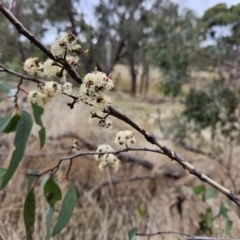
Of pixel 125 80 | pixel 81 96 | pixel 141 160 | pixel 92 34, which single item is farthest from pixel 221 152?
pixel 125 80

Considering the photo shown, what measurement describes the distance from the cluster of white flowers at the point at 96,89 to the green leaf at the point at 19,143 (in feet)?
0.86

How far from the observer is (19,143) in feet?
1.73

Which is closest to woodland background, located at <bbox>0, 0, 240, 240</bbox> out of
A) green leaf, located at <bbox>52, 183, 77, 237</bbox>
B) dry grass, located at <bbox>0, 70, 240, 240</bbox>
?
dry grass, located at <bbox>0, 70, 240, 240</bbox>

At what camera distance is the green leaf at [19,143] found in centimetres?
50

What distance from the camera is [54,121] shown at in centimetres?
208

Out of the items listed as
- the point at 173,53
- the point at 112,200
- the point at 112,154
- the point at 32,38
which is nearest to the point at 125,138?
the point at 112,154

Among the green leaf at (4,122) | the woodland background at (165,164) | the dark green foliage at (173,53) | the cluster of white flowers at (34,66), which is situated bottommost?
the cluster of white flowers at (34,66)

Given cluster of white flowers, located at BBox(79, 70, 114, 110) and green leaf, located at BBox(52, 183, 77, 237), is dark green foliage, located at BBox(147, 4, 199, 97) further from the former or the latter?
cluster of white flowers, located at BBox(79, 70, 114, 110)

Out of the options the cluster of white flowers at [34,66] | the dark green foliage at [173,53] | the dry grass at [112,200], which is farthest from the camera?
the dark green foliage at [173,53]

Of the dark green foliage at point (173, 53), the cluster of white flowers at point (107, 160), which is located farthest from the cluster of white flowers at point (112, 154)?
the dark green foliage at point (173, 53)

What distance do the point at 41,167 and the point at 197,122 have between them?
1.02m

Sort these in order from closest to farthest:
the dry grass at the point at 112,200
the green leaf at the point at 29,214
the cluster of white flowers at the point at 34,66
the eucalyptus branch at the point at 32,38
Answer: the eucalyptus branch at the point at 32,38 → the cluster of white flowers at the point at 34,66 → the green leaf at the point at 29,214 → the dry grass at the point at 112,200

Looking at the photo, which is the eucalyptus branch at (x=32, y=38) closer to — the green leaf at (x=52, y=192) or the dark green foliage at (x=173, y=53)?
the green leaf at (x=52, y=192)

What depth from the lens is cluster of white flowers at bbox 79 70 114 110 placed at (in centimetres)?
28
